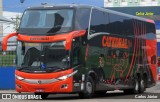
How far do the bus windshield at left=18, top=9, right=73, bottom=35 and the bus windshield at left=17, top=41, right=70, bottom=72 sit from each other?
55 centimetres

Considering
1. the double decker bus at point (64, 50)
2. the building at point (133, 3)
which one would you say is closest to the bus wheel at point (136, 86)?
the double decker bus at point (64, 50)

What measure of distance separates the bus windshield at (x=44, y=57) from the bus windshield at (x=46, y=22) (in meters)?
0.55

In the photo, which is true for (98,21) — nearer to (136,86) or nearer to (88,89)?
(88,89)

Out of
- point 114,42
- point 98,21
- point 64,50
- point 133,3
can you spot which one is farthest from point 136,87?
point 133,3

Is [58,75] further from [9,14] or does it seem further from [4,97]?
[9,14]

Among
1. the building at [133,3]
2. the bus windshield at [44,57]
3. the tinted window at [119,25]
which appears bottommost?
the bus windshield at [44,57]

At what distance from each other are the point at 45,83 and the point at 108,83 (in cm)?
411

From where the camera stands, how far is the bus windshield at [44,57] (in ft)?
65.5

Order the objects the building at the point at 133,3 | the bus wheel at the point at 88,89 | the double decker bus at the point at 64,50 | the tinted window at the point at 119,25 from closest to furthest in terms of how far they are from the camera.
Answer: the double decker bus at the point at 64,50 < the bus wheel at the point at 88,89 < the tinted window at the point at 119,25 < the building at the point at 133,3

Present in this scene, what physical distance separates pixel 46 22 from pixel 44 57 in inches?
57.4

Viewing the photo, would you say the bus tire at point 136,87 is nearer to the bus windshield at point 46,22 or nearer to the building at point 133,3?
the bus windshield at point 46,22

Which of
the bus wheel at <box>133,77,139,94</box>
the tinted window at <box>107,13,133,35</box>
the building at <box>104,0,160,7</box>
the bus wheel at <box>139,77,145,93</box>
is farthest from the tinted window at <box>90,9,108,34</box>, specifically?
the building at <box>104,0,160,7</box>

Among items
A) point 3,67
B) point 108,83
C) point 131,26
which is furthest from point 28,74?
point 3,67

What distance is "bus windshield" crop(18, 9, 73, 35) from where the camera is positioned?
20250 millimetres
